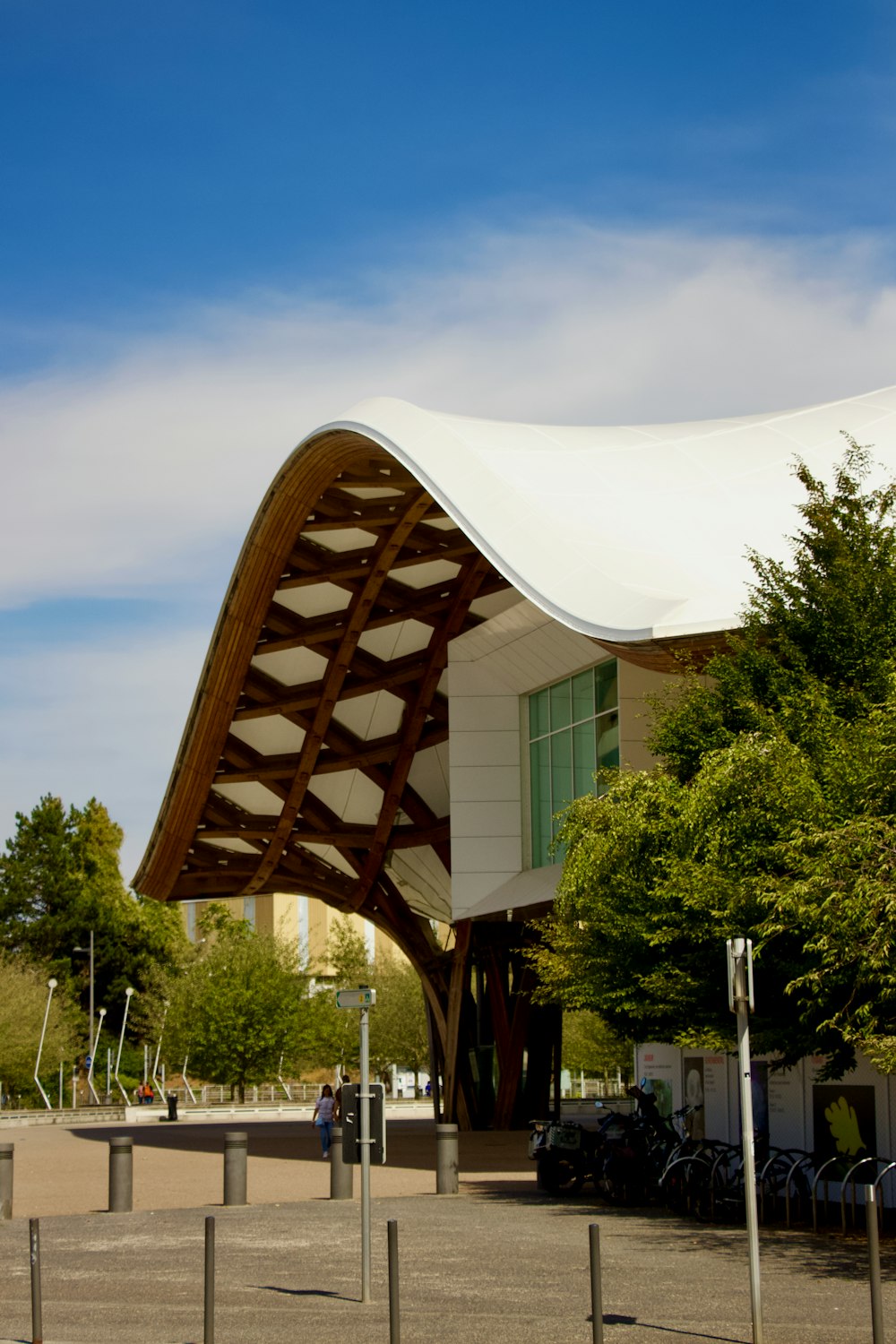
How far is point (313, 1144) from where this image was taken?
123 feet

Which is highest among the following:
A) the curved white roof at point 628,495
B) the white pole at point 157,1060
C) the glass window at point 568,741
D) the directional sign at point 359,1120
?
the curved white roof at point 628,495

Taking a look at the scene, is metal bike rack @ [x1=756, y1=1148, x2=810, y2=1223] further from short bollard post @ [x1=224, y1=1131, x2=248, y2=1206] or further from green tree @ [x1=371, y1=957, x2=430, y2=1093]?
green tree @ [x1=371, y1=957, x2=430, y2=1093]

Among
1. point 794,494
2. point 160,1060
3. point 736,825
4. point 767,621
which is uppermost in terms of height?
point 794,494

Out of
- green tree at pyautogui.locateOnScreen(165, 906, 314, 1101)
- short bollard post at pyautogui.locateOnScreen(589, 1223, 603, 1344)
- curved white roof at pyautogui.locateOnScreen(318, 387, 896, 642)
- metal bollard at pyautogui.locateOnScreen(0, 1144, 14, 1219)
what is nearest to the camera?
short bollard post at pyautogui.locateOnScreen(589, 1223, 603, 1344)

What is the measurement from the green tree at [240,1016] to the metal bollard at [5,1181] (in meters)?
43.4

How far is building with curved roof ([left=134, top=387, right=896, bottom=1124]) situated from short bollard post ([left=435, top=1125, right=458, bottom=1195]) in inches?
283

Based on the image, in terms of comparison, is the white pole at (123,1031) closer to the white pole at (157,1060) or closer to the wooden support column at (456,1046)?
the white pole at (157,1060)

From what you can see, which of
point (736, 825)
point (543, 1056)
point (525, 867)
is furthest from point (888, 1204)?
point (543, 1056)

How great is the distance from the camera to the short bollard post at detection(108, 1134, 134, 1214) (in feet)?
68.8

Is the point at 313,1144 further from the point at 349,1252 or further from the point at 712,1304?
the point at 712,1304

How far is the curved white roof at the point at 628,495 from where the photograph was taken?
2519 centimetres

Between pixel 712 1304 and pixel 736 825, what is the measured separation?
499 cm

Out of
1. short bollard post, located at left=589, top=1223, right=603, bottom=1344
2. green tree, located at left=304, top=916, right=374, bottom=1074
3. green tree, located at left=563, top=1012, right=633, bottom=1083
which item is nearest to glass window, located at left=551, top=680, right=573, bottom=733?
short bollard post, located at left=589, top=1223, right=603, bottom=1344

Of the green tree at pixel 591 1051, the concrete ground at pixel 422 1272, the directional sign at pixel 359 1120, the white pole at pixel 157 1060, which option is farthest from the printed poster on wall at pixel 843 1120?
the white pole at pixel 157 1060
